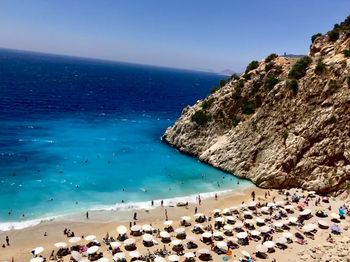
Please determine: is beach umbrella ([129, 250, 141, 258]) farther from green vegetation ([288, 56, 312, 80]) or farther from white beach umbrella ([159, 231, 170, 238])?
green vegetation ([288, 56, 312, 80])

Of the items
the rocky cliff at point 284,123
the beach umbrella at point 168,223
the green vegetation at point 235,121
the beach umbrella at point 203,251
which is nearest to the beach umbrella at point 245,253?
the beach umbrella at point 203,251

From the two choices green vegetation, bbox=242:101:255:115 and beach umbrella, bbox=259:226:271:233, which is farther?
green vegetation, bbox=242:101:255:115

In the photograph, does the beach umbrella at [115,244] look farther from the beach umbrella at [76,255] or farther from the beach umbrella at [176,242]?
the beach umbrella at [176,242]

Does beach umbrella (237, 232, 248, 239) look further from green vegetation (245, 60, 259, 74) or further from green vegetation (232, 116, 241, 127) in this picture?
green vegetation (245, 60, 259, 74)

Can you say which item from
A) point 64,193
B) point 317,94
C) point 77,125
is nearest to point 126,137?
point 77,125

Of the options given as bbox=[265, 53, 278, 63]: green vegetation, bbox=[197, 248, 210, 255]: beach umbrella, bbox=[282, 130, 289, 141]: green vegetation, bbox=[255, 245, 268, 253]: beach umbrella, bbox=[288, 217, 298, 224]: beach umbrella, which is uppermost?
bbox=[265, 53, 278, 63]: green vegetation

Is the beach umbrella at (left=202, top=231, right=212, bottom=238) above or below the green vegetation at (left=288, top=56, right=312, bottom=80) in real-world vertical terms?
below

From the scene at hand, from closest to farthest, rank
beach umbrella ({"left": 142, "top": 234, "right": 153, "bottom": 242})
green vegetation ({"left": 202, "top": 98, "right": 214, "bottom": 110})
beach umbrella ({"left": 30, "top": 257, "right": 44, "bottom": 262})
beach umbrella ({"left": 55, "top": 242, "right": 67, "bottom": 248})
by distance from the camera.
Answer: beach umbrella ({"left": 30, "top": 257, "right": 44, "bottom": 262}) < beach umbrella ({"left": 55, "top": 242, "right": 67, "bottom": 248}) < beach umbrella ({"left": 142, "top": 234, "right": 153, "bottom": 242}) < green vegetation ({"left": 202, "top": 98, "right": 214, "bottom": 110})

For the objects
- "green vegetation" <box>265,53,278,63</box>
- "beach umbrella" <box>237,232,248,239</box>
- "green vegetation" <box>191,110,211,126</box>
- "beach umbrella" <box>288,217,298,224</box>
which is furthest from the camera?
"green vegetation" <box>191,110,211,126</box>

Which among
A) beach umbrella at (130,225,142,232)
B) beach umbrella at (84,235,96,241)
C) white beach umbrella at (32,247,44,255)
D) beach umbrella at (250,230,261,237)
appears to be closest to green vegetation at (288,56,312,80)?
beach umbrella at (250,230,261,237)
